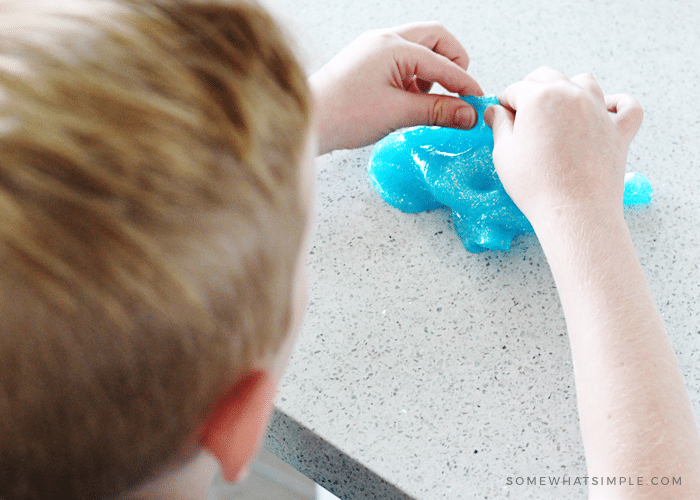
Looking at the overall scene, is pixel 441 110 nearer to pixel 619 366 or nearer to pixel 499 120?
pixel 499 120

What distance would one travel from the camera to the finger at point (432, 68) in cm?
74

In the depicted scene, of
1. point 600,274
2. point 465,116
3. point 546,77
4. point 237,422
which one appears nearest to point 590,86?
point 546,77

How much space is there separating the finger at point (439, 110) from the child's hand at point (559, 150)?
0.13ft

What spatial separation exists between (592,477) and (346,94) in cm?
52

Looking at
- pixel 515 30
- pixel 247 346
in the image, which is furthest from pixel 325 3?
pixel 247 346

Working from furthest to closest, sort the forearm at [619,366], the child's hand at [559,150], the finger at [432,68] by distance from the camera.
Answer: the finger at [432,68] → the child's hand at [559,150] → the forearm at [619,366]

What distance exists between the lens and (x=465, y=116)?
723 mm

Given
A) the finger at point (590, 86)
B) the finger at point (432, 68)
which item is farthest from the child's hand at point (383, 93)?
the finger at point (590, 86)

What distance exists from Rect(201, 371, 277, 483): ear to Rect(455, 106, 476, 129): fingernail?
491 millimetres

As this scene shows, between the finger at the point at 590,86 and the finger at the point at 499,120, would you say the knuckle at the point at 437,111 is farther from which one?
the finger at the point at 590,86

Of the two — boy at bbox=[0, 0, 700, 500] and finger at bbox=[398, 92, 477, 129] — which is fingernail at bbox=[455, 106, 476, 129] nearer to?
finger at bbox=[398, 92, 477, 129]

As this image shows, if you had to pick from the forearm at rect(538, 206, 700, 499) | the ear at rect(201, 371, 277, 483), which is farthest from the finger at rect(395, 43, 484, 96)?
the ear at rect(201, 371, 277, 483)

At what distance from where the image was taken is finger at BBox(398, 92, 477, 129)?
2.37 feet

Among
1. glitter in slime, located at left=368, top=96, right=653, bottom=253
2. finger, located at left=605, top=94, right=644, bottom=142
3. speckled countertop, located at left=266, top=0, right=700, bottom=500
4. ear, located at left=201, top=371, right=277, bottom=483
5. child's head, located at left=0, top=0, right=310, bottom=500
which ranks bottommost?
speckled countertop, located at left=266, top=0, right=700, bottom=500
